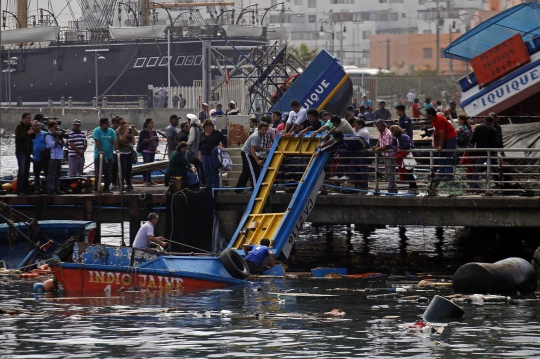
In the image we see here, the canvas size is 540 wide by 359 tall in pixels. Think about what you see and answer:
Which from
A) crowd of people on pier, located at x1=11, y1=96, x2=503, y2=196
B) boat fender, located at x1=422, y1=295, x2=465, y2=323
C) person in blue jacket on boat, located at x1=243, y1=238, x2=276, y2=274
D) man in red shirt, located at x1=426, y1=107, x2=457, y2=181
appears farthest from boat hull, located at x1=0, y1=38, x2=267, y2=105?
boat fender, located at x1=422, y1=295, x2=465, y2=323

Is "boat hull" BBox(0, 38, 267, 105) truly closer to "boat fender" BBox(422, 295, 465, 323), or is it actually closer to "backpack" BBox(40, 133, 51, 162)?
"backpack" BBox(40, 133, 51, 162)

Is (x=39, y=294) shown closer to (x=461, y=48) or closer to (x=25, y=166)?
(x=25, y=166)

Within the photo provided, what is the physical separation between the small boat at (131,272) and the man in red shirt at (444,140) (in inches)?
205

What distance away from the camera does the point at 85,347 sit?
15117 millimetres

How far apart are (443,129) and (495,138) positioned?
3.57ft

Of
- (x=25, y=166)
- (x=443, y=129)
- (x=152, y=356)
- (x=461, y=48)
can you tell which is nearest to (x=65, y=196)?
(x=25, y=166)

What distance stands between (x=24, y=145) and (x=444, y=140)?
30.1ft

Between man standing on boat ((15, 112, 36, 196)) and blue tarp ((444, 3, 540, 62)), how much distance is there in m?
12.9

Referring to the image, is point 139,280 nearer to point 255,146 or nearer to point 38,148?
point 255,146

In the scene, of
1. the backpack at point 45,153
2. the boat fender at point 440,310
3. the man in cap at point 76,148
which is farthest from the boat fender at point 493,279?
the man in cap at point 76,148

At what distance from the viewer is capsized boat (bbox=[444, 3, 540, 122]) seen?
2823 cm

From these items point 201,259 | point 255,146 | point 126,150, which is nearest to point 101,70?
point 126,150

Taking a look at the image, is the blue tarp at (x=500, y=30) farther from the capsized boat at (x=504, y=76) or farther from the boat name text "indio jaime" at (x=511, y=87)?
the boat name text "indio jaime" at (x=511, y=87)

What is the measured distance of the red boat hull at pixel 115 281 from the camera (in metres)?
20.0
